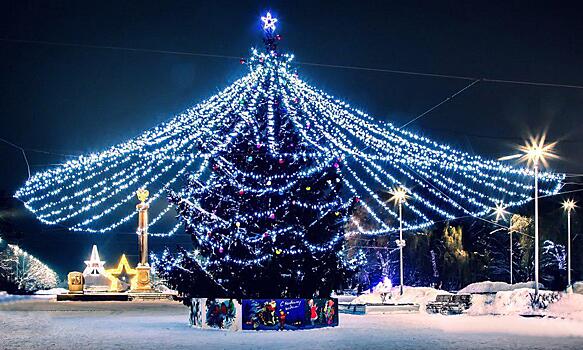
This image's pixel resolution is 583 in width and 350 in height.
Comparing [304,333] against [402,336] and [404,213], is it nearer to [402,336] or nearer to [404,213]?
[402,336]

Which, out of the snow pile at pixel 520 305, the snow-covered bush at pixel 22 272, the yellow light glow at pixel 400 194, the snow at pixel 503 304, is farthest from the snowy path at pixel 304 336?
the snow-covered bush at pixel 22 272

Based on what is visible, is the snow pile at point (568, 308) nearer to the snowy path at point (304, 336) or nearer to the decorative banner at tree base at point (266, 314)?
the snowy path at point (304, 336)

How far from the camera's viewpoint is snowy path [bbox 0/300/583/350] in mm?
17844

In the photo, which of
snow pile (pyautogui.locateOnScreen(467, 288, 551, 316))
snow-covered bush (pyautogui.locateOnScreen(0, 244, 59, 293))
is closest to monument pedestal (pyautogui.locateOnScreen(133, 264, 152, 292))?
snow-covered bush (pyautogui.locateOnScreen(0, 244, 59, 293))

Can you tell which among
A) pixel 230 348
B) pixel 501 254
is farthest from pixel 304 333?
pixel 501 254

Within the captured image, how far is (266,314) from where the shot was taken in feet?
76.4

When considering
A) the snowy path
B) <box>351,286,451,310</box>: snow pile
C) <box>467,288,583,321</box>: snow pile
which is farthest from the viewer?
<box>351,286,451,310</box>: snow pile

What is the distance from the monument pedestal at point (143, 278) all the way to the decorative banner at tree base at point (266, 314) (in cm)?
3924

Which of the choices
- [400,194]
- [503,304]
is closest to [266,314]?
[503,304]

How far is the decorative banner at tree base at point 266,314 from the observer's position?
2322 cm

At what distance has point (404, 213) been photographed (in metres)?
73.2

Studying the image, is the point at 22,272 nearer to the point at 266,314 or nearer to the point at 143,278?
the point at 143,278

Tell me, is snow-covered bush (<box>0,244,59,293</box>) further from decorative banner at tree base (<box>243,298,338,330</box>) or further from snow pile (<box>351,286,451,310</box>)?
decorative banner at tree base (<box>243,298,338,330</box>)

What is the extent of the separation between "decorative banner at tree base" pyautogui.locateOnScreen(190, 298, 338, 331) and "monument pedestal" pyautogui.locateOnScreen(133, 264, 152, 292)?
3924cm
